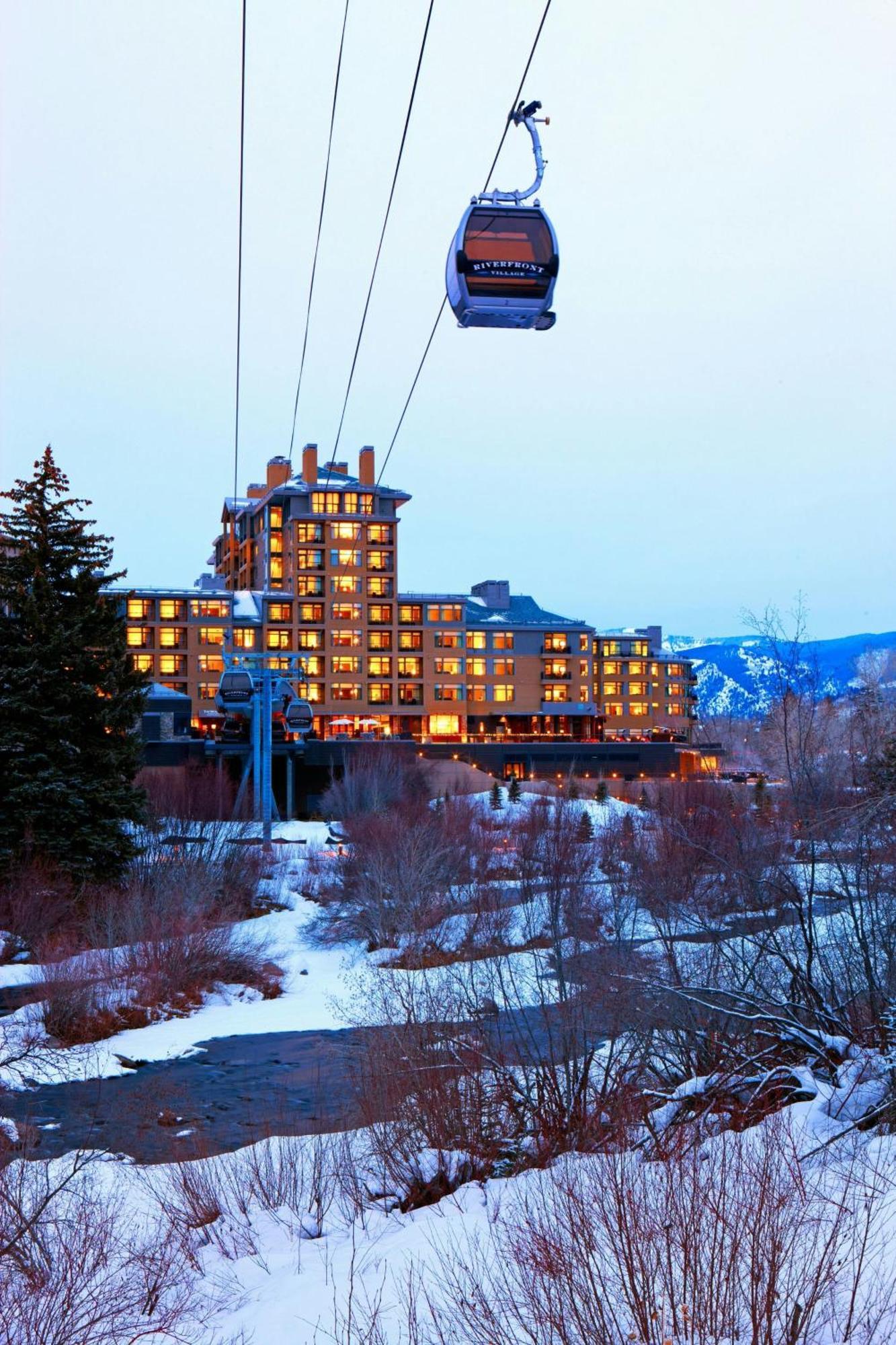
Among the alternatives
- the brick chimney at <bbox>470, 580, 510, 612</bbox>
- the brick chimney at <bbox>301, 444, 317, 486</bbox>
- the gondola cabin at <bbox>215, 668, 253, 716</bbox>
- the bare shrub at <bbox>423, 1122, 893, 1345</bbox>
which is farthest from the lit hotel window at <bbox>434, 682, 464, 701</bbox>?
the bare shrub at <bbox>423, 1122, 893, 1345</bbox>

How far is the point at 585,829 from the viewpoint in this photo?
179 ft

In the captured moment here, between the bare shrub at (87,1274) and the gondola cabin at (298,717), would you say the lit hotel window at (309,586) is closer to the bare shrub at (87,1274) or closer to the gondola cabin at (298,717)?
the gondola cabin at (298,717)

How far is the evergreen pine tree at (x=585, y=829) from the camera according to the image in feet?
175

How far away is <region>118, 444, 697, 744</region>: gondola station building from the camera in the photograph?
288 ft

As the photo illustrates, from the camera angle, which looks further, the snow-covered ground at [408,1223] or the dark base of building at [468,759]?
the dark base of building at [468,759]

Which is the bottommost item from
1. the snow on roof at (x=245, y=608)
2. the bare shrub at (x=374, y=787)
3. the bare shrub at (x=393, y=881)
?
the bare shrub at (x=393, y=881)

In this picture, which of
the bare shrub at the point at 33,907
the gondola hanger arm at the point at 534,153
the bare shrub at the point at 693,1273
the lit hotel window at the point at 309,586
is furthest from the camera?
the lit hotel window at the point at 309,586

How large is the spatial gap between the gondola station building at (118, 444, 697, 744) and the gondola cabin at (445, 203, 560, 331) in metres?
66.7

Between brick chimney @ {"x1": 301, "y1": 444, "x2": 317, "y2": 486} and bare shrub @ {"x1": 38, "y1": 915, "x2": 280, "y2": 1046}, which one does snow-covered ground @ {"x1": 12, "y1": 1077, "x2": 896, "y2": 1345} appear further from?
brick chimney @ {"x1": 301, "y1": 444, "x2": 317, "y2": 486}

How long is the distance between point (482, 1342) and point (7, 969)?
30080 mm

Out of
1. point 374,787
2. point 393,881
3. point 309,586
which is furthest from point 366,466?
point 393,881

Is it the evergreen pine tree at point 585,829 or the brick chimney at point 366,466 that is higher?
the brick chimney at point 366,466

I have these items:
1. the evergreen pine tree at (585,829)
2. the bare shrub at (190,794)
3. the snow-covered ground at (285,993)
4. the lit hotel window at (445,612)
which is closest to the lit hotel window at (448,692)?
the lit hotel window at (445,612)

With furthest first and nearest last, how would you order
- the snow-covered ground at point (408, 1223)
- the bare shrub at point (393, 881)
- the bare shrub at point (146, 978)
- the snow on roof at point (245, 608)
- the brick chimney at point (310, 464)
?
the brick chimney at point (310, 464)
the snow on roof at point (245, 608)
the bare shrub at point (393, 881)
the bare shrub at point (146, 978)
the snow-covered ground at point (408, 1223)
